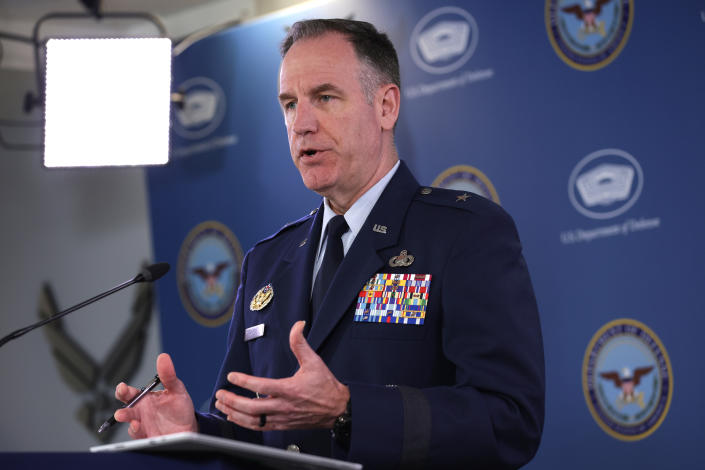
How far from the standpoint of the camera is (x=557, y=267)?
285 centimetres

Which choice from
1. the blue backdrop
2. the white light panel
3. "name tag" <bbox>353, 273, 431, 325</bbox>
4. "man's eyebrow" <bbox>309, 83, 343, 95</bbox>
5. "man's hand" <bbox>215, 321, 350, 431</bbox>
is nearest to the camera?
"man's hand" <bbox>215, 321, 350, 431</bbox>

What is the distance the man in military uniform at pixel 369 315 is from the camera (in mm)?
1400

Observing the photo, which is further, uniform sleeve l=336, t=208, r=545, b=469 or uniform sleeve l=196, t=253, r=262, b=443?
uniform sleeve l=196, t=253, r=262, b=443

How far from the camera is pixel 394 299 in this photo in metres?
1.69

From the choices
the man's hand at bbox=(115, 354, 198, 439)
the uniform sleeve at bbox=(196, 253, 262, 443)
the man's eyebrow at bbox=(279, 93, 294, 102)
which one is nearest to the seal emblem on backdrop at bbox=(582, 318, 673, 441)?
the uniform sleeve at bbox=(196, 253, 262, 443)

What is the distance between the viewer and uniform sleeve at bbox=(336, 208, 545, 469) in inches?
55.2

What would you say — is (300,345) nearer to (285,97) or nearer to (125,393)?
(125,393)

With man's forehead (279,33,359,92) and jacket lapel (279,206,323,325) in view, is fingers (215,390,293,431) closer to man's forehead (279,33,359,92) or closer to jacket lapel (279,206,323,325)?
jacket lapel (279,206,323,325)

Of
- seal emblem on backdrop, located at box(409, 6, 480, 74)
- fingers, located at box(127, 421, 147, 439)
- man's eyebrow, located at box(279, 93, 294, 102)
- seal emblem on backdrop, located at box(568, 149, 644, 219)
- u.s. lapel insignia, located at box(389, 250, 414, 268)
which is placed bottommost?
fingers, located at box(127, 421, 147, 439)

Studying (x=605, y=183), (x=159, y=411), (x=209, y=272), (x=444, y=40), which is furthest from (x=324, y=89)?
(x=209, y=272)

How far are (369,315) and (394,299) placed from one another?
57 mm

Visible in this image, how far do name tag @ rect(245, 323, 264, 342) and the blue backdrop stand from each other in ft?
4.08

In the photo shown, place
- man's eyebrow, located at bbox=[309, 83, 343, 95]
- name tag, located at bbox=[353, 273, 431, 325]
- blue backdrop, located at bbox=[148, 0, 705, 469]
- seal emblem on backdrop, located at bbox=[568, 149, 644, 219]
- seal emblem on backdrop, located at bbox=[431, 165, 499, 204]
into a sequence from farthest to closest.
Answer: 1. seal emblem on backdrop, located at bbox=[431, 165, 499, 204]
2. seal emblem on backdrop, located at bbox=[568, 149, 644, 219]
3. blue backdrop, located at bbox=[148, 0, 705, 469]
4. man's eyebrow, located at bbox=[309, 83, 343, 95]
5. name tag, located at bbox=[353, 273, 431, 325]

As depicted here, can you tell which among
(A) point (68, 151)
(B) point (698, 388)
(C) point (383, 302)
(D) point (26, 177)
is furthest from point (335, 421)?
(D) point (26, 177)
